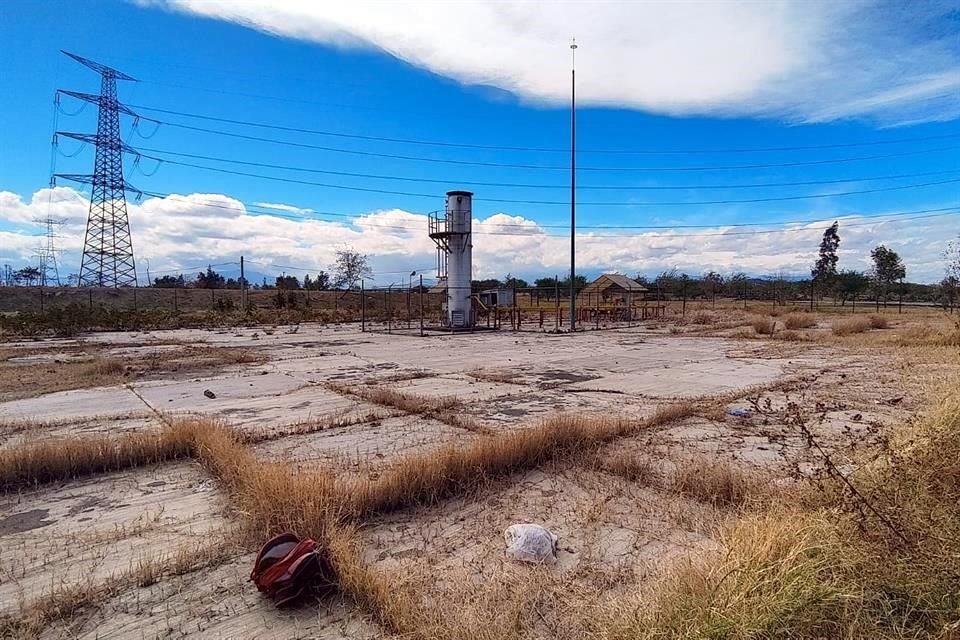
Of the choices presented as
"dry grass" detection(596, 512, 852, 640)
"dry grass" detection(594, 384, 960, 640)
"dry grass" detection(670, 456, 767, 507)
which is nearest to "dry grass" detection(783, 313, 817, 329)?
"dry grass" detection(670, 456, 767, 507)

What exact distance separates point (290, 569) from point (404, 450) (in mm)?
2862

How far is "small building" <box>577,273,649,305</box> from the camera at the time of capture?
3416cm

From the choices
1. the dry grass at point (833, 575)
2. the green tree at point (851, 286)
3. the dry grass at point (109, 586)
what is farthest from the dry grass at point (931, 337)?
the green tree at point (851, 286)

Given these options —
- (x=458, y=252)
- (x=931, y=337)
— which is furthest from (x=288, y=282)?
(x=931, y=337)

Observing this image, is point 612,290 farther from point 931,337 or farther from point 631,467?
point 631,467

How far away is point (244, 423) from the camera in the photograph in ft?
23.6

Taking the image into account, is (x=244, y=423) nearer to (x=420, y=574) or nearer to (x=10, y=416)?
(x=10, y=416)

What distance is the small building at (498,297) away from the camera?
86.9ft

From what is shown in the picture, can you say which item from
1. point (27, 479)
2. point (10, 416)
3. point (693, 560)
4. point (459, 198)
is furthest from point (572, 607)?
point (459, 198)

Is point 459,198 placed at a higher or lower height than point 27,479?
higher

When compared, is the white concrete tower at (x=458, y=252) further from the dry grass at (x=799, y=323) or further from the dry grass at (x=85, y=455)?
the dry grass at (x=85, y=455)

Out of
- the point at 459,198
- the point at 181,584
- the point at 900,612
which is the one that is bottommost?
the point at 181,584

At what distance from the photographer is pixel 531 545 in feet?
11.6

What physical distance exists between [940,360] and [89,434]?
604 inches
